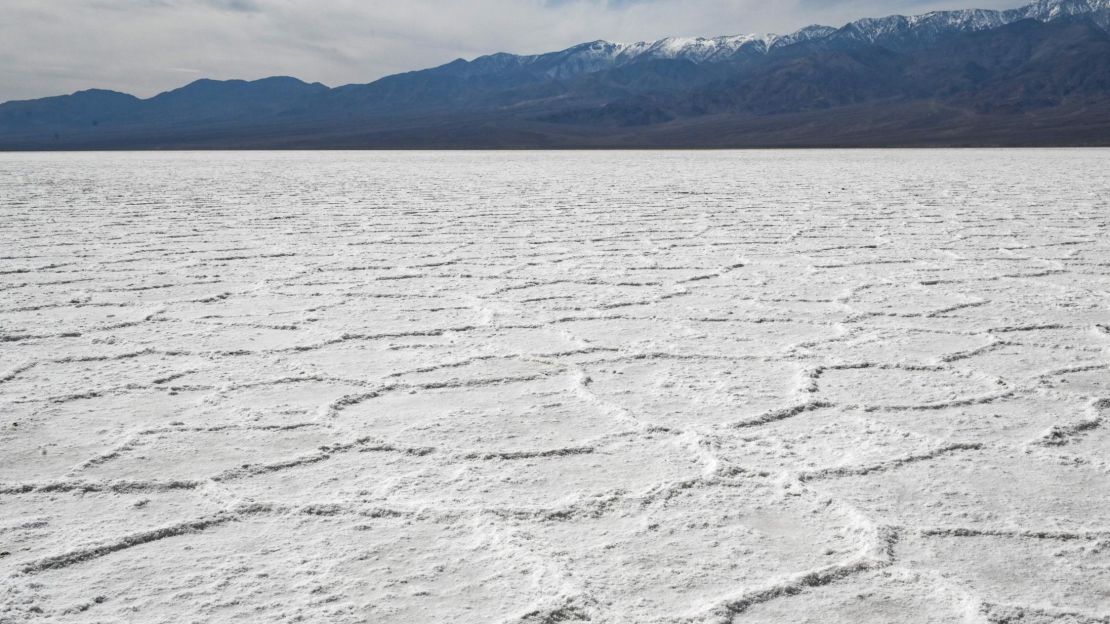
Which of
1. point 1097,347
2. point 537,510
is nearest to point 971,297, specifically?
point 1097,347

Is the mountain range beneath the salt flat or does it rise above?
above

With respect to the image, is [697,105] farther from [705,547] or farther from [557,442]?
[705,547]

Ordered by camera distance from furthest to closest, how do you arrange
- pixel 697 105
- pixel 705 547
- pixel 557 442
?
pixel 697 105 → pixel 557 442 → pixel 705 547

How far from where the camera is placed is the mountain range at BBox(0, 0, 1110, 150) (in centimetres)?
6212

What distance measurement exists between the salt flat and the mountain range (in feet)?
138

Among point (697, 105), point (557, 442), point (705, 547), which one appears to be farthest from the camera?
point (697, 105)

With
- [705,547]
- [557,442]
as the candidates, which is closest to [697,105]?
[557,442]

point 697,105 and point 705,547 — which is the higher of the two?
point 697,105

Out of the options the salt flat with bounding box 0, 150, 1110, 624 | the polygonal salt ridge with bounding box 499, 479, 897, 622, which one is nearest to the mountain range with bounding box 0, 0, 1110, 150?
the salt flat with bounding box 0, 150, 1110, 624

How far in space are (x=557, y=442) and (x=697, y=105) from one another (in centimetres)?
10020

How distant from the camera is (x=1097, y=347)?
1.90 metres

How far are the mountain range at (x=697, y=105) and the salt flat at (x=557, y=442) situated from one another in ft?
138

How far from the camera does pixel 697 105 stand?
319ft

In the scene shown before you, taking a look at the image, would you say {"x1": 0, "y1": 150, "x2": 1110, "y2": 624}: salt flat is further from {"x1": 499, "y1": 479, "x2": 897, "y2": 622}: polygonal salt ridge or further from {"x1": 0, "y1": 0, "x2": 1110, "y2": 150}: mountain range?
{"x1": 0, "y1": 0, "x2": 1110, "y2": 150}: mountain range
